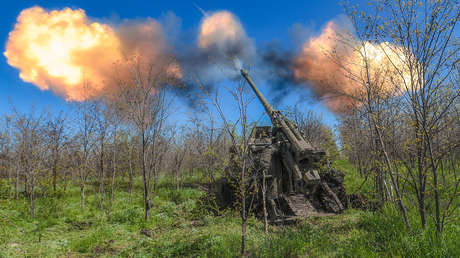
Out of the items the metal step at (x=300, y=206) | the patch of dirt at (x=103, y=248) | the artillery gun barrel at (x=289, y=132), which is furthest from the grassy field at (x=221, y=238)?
the artillery gun barrel at (x=289, y=132)

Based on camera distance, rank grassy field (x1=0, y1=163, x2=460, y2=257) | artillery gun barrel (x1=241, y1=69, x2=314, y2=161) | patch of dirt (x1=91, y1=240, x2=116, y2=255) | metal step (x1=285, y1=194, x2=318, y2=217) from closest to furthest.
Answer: grassy field (x1=0, y1=163, x2=460, y2=257)
patch of dirt (x1=91, y1=240, x2=116, y2=255)
artillery gun barrel (x1=241, y1=69, x2=314, y2=161)
metal step (x1=285, y1=194, x2=318, y2=217)

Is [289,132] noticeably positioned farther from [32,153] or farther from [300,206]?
[32,153]

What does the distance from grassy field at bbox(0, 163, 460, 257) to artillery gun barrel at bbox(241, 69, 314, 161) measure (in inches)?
91.3

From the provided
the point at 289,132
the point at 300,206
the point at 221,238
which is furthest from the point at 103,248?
the point at 289,132

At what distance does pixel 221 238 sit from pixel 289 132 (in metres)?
4.97

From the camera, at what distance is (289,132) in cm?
930

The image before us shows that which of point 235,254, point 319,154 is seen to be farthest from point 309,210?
A: point 235,254

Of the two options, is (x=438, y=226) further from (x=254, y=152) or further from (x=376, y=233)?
(x=254, y=152)

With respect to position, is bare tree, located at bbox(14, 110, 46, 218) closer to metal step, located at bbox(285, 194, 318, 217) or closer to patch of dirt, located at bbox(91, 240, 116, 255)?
patch of dirt, located at bbox(91, 240, 116, 255)

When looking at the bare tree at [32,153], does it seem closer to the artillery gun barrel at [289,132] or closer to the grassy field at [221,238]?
the grassy field at [221,238]

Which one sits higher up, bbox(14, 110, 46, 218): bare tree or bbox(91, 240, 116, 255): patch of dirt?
bbox(14, 110, 46, 218): bare tree

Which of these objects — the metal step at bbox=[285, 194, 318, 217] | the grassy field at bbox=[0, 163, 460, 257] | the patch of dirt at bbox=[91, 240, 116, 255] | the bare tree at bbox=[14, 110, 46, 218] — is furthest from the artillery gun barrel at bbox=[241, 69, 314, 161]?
the bare tree at bbox=[14, 110, 46, 218]

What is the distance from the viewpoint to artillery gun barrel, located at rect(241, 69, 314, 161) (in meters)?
7.97

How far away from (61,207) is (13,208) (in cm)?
303
